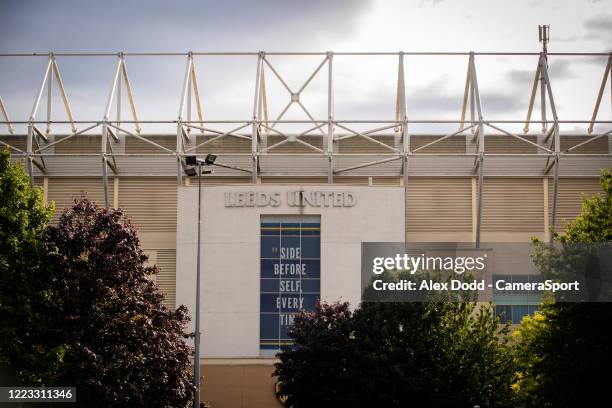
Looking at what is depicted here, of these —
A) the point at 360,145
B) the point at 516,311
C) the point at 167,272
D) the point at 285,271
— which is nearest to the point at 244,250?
the point at 285,271

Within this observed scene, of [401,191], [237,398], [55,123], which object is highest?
[55,123]

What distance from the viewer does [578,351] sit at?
38062 millimetres

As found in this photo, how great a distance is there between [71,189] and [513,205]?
86.1 feet

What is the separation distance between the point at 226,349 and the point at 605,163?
24854 millimetres

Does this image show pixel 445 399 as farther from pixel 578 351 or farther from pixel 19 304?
pixel 19 304

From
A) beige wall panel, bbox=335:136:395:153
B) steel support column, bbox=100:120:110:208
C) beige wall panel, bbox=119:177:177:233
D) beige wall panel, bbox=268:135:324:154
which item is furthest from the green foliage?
beige wall panel, bbox=335:136:395:153

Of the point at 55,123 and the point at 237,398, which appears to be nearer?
the point at 237,398

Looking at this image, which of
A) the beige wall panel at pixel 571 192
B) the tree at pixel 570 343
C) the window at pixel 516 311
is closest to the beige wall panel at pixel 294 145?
the beige wall panel at pixel 571 192

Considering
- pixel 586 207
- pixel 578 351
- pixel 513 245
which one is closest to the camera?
pixel 578 351

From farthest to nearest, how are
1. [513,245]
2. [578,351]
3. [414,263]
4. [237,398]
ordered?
[513,245]
[237,398]
[414,263]
[578,351]

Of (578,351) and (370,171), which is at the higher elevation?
(370,171)

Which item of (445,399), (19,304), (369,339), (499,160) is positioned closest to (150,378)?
(19,304)

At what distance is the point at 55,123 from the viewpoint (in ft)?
194

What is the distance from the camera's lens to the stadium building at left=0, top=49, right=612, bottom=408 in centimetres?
5400
